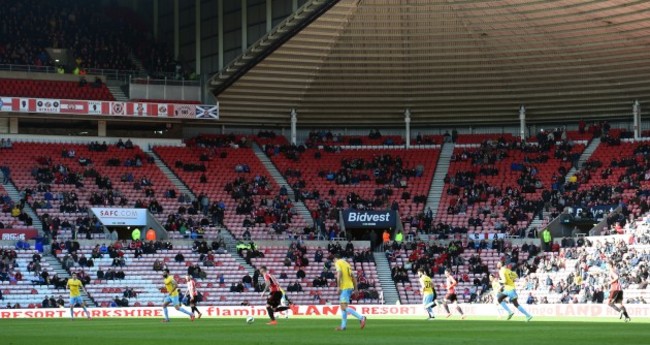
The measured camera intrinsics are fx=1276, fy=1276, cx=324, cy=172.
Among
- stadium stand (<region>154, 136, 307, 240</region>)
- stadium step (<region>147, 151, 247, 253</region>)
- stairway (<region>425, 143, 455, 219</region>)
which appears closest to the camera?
stadium step (<region>147, 151, 247, 253</region>)

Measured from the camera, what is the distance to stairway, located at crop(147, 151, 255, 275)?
65.6m

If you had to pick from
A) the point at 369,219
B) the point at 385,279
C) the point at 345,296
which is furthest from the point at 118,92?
the point at 345,296

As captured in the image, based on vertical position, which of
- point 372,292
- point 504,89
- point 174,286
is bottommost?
point 372,292

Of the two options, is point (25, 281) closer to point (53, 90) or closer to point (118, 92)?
point (53, 90)

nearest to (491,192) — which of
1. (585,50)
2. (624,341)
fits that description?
(585,50)

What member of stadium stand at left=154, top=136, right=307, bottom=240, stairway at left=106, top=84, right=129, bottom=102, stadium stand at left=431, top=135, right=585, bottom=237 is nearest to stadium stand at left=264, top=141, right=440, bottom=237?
stadium stand at left=154, top=136, right=307, bottom=240

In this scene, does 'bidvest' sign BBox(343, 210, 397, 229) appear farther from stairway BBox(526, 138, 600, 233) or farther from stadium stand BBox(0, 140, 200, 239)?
stadium stand BBox(0, 140, 200, 239)

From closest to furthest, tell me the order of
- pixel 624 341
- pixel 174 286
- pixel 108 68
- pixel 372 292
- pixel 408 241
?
pixel 624 341, pixel 174 286, pixel 372 292, pixel 408 241, pixel 108 68

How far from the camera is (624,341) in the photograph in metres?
24.1

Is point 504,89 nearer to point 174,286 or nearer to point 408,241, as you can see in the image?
point 408,241

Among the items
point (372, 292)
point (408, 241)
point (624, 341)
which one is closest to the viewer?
point (624, 341)

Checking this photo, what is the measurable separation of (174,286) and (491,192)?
120ft

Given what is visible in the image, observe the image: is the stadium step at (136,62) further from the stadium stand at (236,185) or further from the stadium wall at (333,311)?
the stadium wall at (333,311)

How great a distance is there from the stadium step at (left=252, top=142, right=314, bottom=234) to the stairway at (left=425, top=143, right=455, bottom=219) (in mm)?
7137
